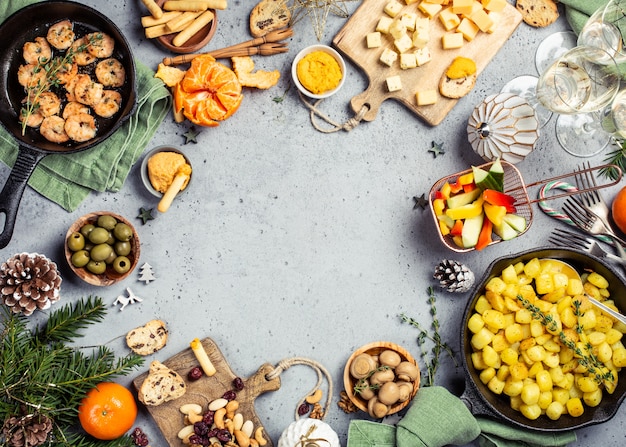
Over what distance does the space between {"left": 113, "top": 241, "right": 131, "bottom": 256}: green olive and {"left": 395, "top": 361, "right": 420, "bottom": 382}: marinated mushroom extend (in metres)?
0.93

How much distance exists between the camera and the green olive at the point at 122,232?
6.75 ft

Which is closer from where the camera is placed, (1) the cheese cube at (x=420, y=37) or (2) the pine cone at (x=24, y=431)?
(2) the pine cone at (x=24, y=431)

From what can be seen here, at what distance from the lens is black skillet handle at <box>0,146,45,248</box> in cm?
198

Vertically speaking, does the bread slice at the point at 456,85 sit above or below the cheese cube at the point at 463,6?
below

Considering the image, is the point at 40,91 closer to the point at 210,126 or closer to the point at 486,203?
the point at 210,126

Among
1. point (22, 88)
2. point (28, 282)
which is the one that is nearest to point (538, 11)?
point (22, 88)

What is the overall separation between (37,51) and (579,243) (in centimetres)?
185

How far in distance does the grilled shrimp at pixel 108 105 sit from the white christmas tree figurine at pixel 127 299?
0.56m

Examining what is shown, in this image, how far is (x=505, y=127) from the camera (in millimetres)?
2109

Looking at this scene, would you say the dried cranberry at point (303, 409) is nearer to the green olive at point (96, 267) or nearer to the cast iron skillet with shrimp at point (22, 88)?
the green olive at point (96, 267)

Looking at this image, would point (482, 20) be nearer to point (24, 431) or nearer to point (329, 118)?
point (329, 118)

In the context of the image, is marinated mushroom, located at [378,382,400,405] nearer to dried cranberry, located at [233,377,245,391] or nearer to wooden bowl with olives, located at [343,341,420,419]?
wooden bowl with olives, located at [343,341,420,419]

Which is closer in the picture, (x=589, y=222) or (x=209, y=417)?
(x=209, y=417)

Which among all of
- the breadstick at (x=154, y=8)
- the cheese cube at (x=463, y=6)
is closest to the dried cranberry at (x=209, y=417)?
the breadstick at (x=154, y=8)
